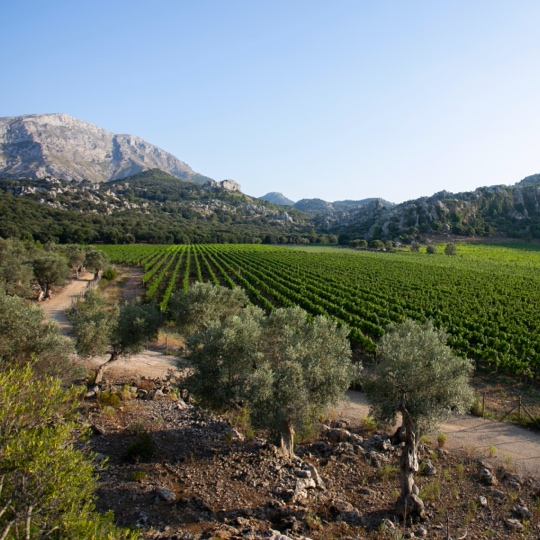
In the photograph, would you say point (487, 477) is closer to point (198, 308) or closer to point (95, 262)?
point (198, 308)

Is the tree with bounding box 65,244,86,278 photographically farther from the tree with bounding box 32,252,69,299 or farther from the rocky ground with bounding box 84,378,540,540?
the rocky ground with bounding box 84,378,540,540

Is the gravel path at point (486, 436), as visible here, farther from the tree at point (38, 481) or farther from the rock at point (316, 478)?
the tree at point (38, 481)

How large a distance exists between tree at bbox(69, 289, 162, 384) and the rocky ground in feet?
12.0

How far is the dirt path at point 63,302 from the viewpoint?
113 ft

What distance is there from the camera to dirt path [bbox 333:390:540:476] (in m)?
14.5

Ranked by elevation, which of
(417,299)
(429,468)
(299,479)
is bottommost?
(429,468)

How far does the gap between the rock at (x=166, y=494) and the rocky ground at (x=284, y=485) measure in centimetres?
3

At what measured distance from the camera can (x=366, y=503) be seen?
40.1 feet

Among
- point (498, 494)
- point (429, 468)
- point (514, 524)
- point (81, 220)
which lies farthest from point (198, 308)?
point (81, 220)

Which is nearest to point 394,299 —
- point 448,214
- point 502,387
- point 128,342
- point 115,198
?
point 502,387

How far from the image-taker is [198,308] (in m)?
24.9

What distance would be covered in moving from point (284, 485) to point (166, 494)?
3911 millimetres

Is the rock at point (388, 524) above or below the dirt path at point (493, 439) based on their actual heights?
above

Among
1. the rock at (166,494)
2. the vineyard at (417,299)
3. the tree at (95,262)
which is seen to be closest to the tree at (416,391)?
the rock at (166,494)
